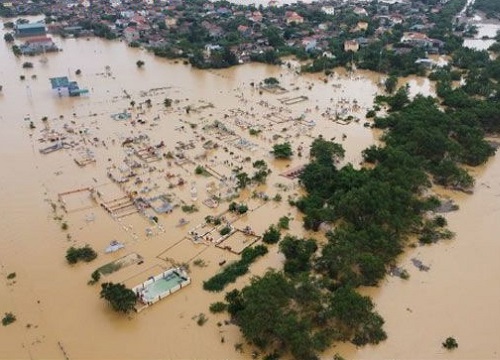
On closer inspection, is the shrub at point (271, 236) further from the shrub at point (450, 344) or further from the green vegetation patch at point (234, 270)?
the shrub at point (450, 344)

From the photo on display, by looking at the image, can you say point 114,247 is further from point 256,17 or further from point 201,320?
point 256,17

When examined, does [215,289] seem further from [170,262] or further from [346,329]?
[346,329]

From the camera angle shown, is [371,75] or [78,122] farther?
[371,75]

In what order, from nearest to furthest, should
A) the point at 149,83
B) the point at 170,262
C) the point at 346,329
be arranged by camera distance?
the point at 346,329, the point at 170,262, the point at 149,83

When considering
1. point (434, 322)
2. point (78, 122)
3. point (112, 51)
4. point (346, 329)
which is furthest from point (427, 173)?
point (112, 51)

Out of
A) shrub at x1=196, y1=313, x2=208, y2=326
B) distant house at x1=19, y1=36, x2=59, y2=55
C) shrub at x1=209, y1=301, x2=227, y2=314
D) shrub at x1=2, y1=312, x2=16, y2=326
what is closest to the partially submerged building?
distant house at x1=19, y1=36, x2=59, y2=55

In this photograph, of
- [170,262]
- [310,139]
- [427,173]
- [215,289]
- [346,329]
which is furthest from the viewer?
[310,139]

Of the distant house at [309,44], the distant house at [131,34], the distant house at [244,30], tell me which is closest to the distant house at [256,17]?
the distant house at [244,30]
